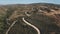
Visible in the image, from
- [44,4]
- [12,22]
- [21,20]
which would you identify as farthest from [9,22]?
[44,4]

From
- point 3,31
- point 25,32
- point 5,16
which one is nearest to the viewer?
point 25,32

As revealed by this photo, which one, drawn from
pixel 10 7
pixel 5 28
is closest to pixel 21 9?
pixel 10 7

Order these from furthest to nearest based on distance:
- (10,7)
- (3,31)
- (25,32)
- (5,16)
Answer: (10,7) → (5,16) → (3,31) → (25,32)

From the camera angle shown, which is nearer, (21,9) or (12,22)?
(12,22)

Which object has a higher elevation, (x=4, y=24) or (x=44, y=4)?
(x=44, y=4)

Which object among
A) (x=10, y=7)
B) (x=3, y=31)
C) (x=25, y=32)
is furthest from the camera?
(x=10, y=7)

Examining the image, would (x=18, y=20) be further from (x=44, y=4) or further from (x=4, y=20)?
(x=44, y=4)

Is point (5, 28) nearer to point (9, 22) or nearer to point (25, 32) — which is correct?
point (9, 22)

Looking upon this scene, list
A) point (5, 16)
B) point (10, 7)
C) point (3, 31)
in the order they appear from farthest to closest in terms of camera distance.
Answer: point (10, 7)
point (5, 16)
point (3, 31)

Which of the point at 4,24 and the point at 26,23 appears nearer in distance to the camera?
the point at 26,23
